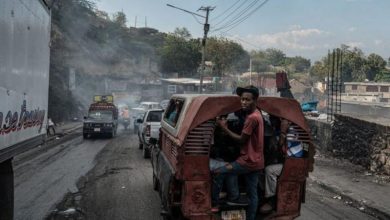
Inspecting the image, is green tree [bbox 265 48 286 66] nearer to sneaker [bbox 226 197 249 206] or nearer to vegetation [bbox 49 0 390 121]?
vegetation [bbox 49 0 390 121]

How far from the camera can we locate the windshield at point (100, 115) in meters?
27.3

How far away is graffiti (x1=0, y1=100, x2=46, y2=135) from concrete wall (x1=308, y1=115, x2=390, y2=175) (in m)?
9.08

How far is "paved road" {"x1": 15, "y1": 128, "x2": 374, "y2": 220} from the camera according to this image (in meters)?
8.08

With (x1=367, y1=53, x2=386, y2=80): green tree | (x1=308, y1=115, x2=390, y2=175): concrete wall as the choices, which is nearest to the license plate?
(x1=308, y1=115, x2=390, y2=175): concrete wall

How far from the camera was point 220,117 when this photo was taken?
590 centimetres

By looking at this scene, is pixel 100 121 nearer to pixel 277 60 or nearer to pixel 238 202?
pixel 238 202

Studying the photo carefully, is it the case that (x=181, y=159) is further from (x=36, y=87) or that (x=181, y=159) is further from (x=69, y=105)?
(x=69, y=105)

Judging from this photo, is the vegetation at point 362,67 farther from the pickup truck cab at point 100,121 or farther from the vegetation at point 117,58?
the pickup truck cab at point 100,121

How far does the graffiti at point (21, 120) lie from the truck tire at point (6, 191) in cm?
58

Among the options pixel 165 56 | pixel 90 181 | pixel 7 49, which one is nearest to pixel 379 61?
pixel 165 56

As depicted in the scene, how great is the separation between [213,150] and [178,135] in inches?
21.9

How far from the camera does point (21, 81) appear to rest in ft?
18.3

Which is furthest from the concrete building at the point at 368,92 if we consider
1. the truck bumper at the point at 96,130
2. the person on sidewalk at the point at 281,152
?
the person on sidewalk at the point at 281,152

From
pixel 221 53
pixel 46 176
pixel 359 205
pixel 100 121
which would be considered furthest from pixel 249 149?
pixel 221 53
